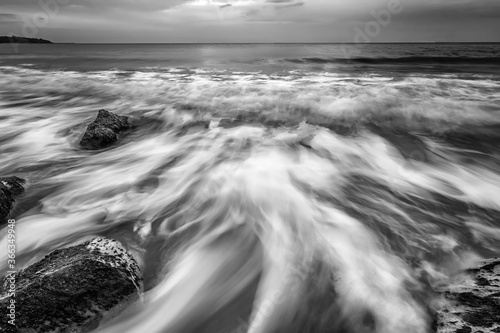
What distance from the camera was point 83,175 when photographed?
214 inches

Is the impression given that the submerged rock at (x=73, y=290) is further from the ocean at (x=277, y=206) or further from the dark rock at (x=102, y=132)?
the dark rock at (x=102, y=132)

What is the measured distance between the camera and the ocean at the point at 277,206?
9.30 feet

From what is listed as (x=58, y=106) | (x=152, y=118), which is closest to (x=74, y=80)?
(x=58, y=106)

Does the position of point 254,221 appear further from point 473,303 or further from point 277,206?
point 473,303

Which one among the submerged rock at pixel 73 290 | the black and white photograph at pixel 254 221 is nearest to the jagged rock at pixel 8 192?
the black and white photograph at pixel 254 221

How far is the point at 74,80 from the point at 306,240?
1726 cm

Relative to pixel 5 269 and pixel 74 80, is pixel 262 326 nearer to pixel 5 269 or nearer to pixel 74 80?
pixel 5 269

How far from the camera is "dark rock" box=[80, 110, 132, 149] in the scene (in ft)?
21.7

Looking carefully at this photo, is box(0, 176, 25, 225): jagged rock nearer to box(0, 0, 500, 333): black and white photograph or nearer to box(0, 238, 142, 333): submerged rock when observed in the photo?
box(0, 0, 500, 333): black and white photograph

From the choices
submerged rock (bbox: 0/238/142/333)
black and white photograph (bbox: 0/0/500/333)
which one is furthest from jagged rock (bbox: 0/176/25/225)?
submerged rock (bbox: 0/238/142/333)

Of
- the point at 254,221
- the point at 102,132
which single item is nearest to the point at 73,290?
the point at 254,221

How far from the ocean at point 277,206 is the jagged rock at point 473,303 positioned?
204 millimetres

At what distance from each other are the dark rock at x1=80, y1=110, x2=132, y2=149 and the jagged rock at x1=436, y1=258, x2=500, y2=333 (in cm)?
692

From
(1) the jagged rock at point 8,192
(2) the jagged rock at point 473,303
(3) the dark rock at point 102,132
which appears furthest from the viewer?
(3) the dark rock at point 102,132
